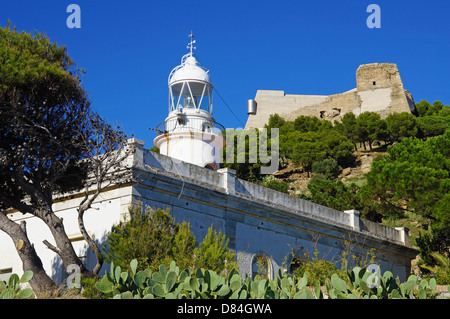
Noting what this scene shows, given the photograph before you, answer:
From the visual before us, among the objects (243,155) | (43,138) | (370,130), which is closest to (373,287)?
(43,138)

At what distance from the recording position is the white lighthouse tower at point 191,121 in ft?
66.5

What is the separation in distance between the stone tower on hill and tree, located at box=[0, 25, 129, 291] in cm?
4727

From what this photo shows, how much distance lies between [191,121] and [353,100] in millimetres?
46591

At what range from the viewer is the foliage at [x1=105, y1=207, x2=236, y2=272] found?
12.4 metres

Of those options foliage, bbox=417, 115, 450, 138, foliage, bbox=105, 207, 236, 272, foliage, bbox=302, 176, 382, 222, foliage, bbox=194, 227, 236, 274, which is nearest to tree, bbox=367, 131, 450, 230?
foliage, bbox=302, 176, 382, 222

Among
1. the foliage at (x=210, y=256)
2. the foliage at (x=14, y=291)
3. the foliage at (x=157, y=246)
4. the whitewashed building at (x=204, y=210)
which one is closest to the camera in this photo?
the foliage at (x=14, y=291)

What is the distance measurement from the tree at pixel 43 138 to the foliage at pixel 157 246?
72 cm

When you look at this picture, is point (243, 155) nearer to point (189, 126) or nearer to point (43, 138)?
point (189, 126)

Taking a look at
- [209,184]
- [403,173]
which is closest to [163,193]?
[209,184]

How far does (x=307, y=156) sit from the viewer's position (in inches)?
1750

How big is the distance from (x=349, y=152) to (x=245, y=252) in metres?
30.5

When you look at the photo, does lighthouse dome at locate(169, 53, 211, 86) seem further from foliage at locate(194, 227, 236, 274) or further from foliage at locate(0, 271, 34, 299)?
foliage at locate(0, 271, 34, 299)

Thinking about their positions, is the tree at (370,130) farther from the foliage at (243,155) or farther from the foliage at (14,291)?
the foliage at (14,291)

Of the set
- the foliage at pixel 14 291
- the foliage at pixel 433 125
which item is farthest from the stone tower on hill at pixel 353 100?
the foliage at pixel 14 291
